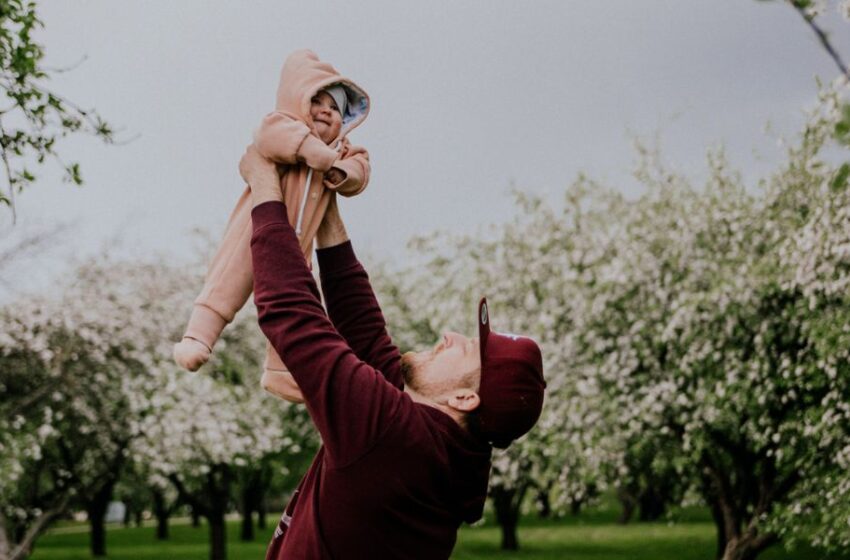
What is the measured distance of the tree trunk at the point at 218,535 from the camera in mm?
25422

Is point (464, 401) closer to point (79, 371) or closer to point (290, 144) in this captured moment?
point (290, 144)

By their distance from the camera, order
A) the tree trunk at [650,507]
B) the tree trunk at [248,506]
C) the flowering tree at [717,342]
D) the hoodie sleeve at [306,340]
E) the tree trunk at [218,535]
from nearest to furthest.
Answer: the hoodie sleeve at [306,340]
the flowering tree at [717,342]
the tree trunk at [218,535]
the tree trunk at [248,506]
the tree trunk at [650,507]

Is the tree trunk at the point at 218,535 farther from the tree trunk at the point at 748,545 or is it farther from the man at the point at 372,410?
the man at the point at 372,410

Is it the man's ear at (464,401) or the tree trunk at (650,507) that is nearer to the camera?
the man's ear at (464,401)

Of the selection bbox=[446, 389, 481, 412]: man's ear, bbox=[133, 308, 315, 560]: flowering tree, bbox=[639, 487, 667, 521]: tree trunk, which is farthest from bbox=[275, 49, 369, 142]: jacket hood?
bbox=[639, 487, 667, 521]: tree trunk

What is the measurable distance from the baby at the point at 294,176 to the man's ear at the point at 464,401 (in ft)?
1.38

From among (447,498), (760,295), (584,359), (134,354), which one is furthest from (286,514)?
(134,354)

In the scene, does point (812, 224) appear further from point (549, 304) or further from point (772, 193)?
point (549, 304)

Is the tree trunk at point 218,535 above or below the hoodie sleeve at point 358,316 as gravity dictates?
below

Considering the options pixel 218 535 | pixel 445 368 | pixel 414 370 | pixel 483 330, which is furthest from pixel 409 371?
pixel 218 535

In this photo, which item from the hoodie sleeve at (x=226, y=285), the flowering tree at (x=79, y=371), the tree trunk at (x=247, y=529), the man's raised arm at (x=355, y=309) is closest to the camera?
the hoodie sleeve at (x=226, y=285)

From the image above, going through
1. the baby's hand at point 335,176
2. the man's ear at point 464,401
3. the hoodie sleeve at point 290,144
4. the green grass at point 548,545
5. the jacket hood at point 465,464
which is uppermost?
the hoodie sleeve at point 290,144

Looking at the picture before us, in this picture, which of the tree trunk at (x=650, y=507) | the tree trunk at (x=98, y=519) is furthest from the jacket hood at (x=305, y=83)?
the tree trunk at (x=650, y=507)

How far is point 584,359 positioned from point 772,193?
3811mm
